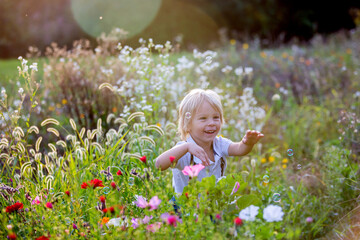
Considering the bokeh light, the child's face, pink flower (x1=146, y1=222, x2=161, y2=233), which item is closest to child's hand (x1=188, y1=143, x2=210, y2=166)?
the child's face

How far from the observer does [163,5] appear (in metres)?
17.1

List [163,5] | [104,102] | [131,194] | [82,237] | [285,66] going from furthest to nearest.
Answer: [163,5]
[285,66]
[104,102]
[131,194]
[82,237]

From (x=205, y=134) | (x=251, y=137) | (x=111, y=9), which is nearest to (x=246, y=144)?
(x=251, y=137)

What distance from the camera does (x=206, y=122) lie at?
260 cm

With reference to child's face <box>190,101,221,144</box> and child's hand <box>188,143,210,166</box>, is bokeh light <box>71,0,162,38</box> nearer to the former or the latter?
child's face <box>190,101,221,144</box>

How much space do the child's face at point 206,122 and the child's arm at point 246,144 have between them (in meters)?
0.19

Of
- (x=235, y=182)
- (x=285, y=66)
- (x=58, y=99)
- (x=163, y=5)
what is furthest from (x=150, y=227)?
(x=163, y=5)

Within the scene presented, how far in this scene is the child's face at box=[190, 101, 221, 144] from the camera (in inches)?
102

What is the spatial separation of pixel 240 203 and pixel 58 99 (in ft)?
10.7

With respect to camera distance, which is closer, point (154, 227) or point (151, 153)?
point (154, 227)

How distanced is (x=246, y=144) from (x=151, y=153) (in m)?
1.01

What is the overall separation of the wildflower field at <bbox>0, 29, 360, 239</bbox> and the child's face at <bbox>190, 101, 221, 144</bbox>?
0.28 m

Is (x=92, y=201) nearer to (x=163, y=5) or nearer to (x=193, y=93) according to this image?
(x=193, y=93)

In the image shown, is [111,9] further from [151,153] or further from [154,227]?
[154,227]
